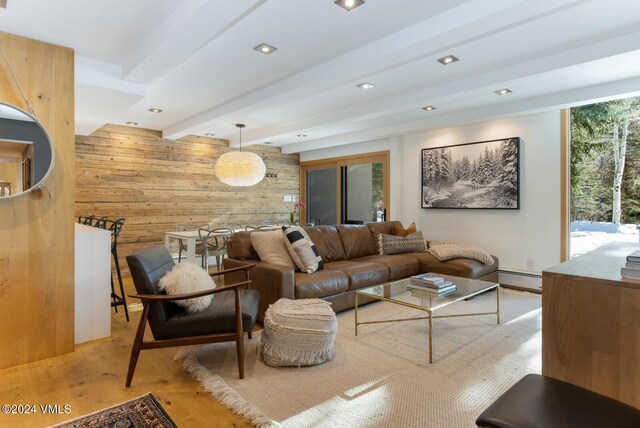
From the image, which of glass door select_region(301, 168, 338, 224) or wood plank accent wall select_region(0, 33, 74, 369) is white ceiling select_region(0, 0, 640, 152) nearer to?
wood plank accent wall select_region(0, 33, 74, 369)

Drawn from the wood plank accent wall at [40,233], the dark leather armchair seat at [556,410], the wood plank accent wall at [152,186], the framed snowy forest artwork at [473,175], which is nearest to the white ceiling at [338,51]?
the wood plank accent wall at [40,233]

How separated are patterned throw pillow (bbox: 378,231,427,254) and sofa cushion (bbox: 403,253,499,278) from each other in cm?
14

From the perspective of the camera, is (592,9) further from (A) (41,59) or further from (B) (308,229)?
(A) (41,59)

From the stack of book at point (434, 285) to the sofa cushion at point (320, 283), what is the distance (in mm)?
676

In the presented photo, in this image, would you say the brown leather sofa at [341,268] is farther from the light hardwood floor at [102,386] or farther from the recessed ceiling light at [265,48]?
the recessed ceiling light at [265,48]

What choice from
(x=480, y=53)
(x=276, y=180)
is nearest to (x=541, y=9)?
(x=480, y=53)

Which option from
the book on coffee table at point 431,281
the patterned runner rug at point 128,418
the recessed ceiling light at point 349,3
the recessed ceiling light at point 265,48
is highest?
the recessed ceiling light at point 265,48

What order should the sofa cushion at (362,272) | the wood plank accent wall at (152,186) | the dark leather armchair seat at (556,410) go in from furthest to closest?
the wood plank accent wall at (152,186)
the sofa cushion at (362,272)
the dark leather armchair seat at (556,410)

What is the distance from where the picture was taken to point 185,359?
2596 mm

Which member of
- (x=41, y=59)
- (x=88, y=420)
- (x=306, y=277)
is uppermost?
(x=41, y=59)

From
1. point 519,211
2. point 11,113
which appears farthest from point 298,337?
point 519,211

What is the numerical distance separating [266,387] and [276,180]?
5.80 metres

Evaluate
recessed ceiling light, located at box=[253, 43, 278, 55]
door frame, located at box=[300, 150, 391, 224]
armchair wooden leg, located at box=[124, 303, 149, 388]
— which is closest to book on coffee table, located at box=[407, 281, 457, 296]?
armchair wooden leg, located at box=[124, 303, 149, 388]

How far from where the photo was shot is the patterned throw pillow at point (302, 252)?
3621mm
